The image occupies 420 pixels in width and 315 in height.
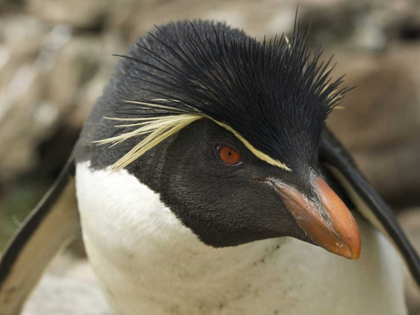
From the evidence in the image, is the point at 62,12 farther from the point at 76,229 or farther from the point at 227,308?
the point at 227,308

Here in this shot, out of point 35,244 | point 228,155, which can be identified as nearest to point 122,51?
point 35,244

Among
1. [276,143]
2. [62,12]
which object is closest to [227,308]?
[276,143]

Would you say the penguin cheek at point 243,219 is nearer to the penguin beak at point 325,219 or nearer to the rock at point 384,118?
the penguin beak at point 325,219

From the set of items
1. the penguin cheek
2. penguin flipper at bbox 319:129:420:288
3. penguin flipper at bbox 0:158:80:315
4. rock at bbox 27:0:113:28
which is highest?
rock at bbox 27:0:113:28

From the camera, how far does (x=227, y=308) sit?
1.87 meters

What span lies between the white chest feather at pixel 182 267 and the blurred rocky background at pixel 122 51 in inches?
74.9

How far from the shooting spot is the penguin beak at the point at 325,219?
4.56 ft

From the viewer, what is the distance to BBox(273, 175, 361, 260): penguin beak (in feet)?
4.56

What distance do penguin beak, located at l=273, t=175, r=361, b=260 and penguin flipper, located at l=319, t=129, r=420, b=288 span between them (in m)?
0.66

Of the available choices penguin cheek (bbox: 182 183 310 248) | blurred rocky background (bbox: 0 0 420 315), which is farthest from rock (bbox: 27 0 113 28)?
penguin cheek (bbox: 182 183 310 248)

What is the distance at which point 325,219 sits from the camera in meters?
1.40

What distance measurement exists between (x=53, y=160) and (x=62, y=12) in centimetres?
166

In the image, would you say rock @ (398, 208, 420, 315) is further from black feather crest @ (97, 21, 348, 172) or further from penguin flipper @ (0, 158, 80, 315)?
black feather crest @ (97, 21, 348, 172)

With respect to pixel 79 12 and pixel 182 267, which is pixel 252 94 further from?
pixel 79 12
